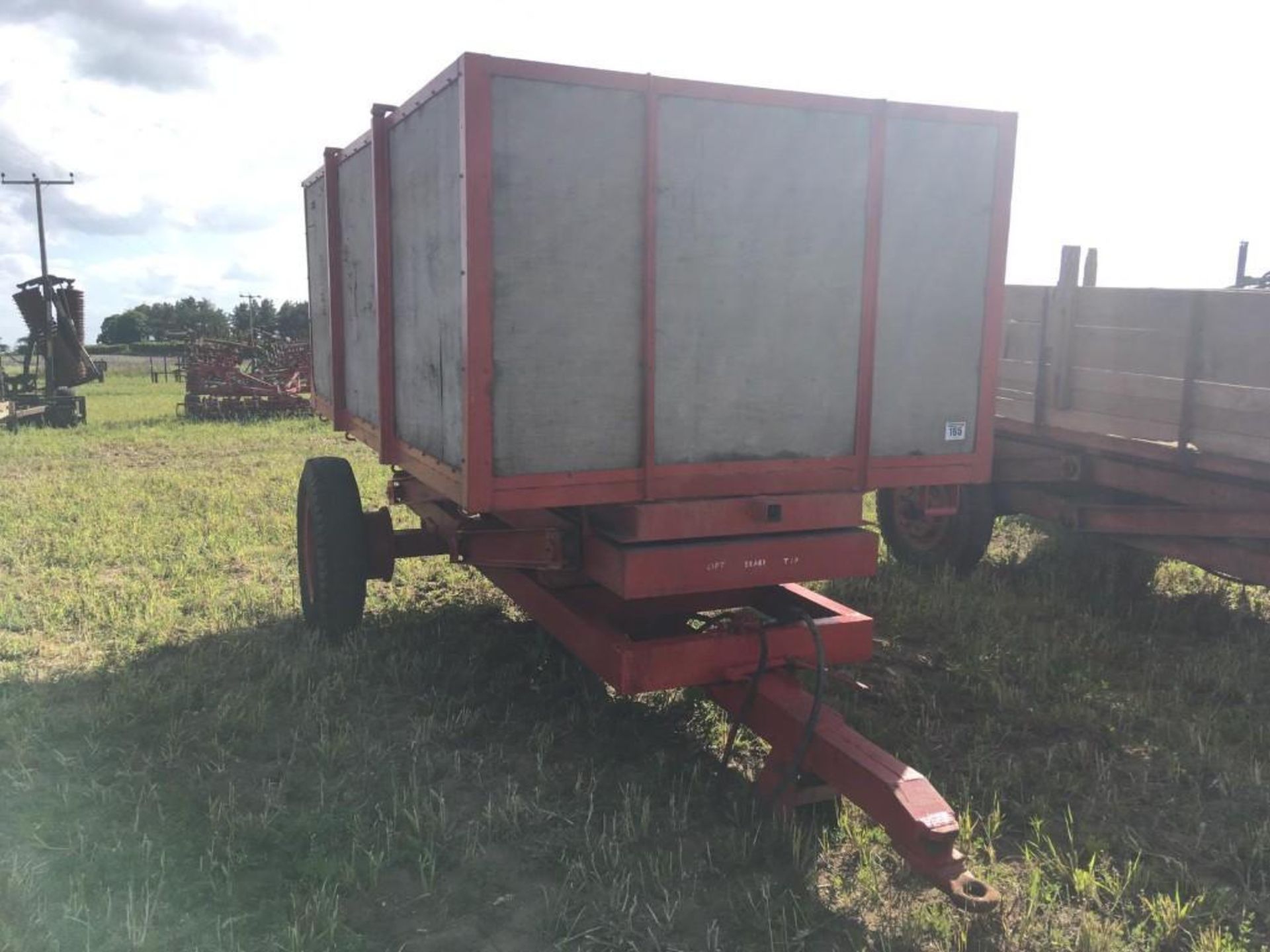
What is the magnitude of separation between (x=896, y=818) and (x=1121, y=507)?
3678 mm

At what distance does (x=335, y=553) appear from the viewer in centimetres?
528

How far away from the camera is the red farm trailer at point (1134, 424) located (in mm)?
4922

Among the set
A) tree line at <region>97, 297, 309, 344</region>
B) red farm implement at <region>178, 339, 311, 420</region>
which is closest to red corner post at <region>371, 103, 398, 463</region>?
red farm implement at <region>178, 339, 311, 420</region>

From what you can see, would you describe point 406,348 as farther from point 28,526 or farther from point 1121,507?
point 28,526

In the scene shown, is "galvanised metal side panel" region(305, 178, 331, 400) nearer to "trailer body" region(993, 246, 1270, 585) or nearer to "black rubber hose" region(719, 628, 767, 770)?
"black rubber hose" region(719, 628, 767, 770)

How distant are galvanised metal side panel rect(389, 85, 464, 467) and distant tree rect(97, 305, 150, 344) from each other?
83.9 meters

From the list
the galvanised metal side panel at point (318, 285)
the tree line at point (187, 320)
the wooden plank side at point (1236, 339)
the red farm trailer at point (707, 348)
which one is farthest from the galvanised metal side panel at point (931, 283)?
the tree line at point (187, 320)

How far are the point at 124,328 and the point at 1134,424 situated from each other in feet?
294

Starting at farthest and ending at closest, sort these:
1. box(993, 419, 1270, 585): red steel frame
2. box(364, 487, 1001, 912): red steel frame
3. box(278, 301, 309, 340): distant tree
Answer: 1. box(278, 301, 309, 340): distant tree
2. box(993, 419, 1270, 585): red steel frame
3. box(364, 487, 1001, 912): red steel frame

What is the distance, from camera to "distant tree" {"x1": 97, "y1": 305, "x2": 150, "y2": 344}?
7994 cm

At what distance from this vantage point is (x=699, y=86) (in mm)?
3355

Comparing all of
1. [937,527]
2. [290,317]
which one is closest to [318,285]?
[937,527]

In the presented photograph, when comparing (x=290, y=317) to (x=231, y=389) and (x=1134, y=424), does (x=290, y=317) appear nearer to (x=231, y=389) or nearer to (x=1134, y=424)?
(x=231, y=389)

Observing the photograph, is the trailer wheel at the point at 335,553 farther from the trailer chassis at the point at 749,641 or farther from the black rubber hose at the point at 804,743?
the black rubber hose at the point at 804,743
